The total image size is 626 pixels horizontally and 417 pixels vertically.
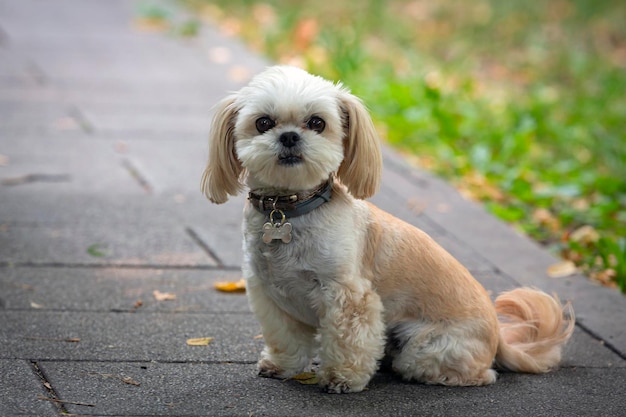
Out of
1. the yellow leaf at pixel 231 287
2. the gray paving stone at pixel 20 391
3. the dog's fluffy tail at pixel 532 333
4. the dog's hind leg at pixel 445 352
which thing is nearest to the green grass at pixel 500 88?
the dog's fluffy tail at pixel 532 333

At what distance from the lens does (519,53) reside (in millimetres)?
11750

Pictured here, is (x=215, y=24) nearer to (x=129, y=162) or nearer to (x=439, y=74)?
(x=439, y=74)

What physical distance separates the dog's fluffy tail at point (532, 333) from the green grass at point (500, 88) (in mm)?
1317

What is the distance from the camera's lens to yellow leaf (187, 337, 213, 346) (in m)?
3.95

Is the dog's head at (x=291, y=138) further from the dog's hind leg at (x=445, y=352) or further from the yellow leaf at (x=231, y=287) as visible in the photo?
the yellow leaf at (x=231, y=287)

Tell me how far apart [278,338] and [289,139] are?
2.71 ft

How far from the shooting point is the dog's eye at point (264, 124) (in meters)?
3.30

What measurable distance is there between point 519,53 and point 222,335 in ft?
28.2

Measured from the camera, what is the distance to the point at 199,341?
3971mm

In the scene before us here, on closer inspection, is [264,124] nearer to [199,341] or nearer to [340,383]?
[340,383]

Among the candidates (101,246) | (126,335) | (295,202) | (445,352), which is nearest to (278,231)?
(295,202)

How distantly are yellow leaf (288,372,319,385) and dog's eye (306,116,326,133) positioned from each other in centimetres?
97

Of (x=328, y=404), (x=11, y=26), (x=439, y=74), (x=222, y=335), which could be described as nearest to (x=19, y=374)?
(x=222, y=335)

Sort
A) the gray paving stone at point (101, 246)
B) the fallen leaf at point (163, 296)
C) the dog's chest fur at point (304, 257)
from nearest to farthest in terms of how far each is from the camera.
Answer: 1. the dog's chest fur at point (304, 257)
2. the fallen leaf at point (163, 296)
3. the gray paving stone at point (101, 246)
